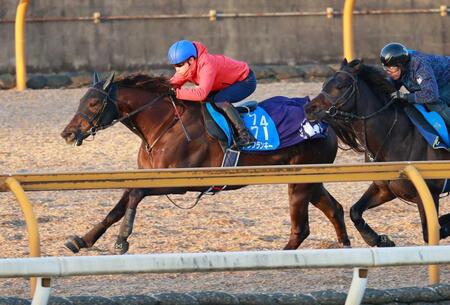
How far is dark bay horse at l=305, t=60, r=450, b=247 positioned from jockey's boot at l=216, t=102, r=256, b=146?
0.52m

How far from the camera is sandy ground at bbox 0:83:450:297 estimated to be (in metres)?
8.65

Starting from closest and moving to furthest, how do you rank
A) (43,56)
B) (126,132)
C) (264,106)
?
(264,106) < (126,132) < (43,56)

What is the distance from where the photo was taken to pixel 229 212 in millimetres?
12016

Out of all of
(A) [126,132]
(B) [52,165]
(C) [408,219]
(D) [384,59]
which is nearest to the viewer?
(D) [384,59]

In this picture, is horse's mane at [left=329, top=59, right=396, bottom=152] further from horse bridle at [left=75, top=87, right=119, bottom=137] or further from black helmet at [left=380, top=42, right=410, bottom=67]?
horse bridle at [left=75, top=87, right=119, bottom=137]

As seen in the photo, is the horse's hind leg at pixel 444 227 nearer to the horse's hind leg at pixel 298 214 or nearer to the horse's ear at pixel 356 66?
the horse's hind leg at pixel 298 214

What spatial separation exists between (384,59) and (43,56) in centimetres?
920

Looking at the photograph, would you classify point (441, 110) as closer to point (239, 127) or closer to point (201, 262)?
point (239, 127)

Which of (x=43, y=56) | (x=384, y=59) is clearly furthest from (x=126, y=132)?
(x=384, y=59)

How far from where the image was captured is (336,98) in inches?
396

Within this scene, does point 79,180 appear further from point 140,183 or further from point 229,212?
point 229,212

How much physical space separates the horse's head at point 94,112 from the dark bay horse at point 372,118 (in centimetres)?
148

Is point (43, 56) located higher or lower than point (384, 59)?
lower

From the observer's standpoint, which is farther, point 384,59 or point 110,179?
point 384,59
